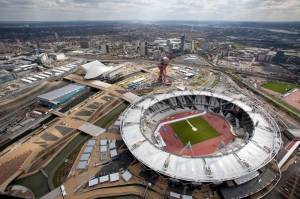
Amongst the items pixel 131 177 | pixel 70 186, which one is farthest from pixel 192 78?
pixel 70 186

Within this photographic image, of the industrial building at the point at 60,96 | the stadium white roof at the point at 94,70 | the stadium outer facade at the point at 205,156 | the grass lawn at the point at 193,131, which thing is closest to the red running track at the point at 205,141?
the grass lawn at the point at 193,131

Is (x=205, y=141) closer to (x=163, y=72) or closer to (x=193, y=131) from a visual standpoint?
(x=193, y=131)

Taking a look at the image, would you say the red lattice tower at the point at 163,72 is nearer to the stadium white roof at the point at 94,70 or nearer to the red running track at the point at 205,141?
the stadium white roof at the point at 94,70

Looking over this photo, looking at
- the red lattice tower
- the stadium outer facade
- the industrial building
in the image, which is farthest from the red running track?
the industrial building

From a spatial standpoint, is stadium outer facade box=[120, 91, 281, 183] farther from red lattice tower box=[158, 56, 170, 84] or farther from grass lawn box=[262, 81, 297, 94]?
grass lawn box=[262, 81, 297, 94]

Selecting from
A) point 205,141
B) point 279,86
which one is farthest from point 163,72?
point 279,86

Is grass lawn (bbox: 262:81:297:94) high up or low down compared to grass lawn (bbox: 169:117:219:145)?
up
